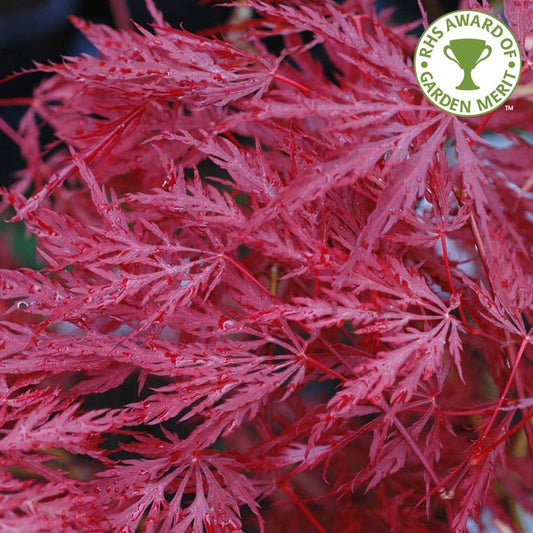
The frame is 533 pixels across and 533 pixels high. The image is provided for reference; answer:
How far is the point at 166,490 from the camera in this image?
0.52 metres

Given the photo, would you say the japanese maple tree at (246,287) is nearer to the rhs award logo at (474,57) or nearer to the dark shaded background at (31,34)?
the rhs award logo at (474,57)

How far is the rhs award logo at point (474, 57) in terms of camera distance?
1.68 feet

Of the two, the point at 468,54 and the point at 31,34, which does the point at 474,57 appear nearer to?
the point at 468,54

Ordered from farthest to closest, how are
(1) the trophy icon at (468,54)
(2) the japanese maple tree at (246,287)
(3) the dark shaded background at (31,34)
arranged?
1. (3) the dark shaded background at (31,34)
2. (1) the trophy icon at (468,54)
3. (2) the japanese maple tree at (246,287)

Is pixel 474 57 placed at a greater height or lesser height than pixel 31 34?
lesser

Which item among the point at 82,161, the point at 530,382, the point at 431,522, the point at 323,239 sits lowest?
the point at 431,522

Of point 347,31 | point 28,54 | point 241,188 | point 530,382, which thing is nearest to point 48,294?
point 241,188

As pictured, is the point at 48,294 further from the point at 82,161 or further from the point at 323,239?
the point at 323,239

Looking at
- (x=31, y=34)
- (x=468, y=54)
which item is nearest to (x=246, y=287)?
(x=468, y=54)

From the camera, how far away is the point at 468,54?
521 millimetres

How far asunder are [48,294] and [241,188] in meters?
0.16

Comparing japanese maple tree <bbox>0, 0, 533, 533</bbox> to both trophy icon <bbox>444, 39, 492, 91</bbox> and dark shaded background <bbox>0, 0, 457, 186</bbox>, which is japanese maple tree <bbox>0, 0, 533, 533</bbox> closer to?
trophy icon <bbox>444, 39, 492, 91</bbox>

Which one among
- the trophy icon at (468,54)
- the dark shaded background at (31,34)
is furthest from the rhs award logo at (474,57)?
the dark shaded background at (31,34)

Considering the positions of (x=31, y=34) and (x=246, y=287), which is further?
(x=31, y=34)
